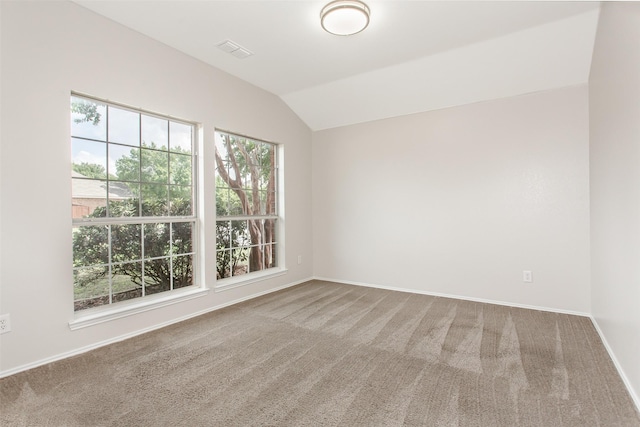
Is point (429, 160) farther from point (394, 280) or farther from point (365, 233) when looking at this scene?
point (394, 280)

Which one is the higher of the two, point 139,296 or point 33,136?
point 33,136

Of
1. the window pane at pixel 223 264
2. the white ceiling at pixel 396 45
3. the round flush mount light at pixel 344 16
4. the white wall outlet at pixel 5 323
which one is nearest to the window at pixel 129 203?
the window pane at pixel 223 264

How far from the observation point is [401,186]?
4109 mm

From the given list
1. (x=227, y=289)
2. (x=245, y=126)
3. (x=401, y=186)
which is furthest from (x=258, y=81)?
(x=227, y=289)

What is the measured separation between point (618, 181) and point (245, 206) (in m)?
3.51

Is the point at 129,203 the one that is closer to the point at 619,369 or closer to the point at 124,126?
the point at 124,126

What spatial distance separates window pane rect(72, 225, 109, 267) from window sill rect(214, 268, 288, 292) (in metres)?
1.18

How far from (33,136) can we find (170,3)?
1.42 m

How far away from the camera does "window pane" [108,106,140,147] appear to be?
2.67m

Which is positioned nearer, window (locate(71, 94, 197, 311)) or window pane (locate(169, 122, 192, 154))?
window (locate(71, 94, 197, 311))

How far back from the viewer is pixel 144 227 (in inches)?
112

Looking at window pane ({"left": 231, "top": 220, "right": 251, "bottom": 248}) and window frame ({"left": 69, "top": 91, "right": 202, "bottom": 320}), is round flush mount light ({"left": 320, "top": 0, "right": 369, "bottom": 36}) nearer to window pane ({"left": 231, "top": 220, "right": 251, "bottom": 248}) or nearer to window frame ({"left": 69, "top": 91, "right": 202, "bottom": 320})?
window frame ({"left": 69, "top": 91, "right": 202, "bottom": 320})

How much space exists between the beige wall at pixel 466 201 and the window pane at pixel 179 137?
211 cm

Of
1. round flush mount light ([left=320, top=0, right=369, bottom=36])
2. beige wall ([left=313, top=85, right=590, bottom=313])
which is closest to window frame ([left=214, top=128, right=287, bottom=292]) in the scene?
beige wall ([left=313, top=85, right=590, bottom=313])
